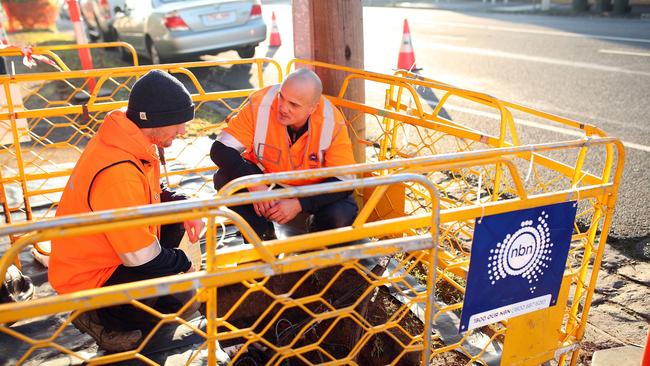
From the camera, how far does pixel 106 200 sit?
2.55 m

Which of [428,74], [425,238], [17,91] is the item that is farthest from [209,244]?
[428,74]

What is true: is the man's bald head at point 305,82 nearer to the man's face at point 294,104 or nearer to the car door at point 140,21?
the man's face at point 294,104

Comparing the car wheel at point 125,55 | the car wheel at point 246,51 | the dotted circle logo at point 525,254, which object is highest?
the dotted circle logo at point 525,254

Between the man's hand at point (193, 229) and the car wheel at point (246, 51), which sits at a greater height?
the man's hand at point (193, 229)

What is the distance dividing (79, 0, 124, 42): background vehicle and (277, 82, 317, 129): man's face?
985 cm

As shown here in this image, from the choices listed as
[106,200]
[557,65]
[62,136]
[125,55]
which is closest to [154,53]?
[125,55]

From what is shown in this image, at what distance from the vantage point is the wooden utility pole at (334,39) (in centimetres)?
397

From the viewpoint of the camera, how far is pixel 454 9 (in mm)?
22922

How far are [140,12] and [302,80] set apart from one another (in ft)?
28.6

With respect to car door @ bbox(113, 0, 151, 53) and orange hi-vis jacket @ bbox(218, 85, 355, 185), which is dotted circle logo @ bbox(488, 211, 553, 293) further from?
car door @ bbox(113, 0, 151, 53)

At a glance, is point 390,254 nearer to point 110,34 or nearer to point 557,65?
point 557,65

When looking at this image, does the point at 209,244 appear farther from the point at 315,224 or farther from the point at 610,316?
the point at 610,316

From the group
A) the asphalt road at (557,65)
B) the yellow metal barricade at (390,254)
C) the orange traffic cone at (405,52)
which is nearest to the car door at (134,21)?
the asphalt road at (557,65)

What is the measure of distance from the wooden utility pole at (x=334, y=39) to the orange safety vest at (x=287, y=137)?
606 mm
